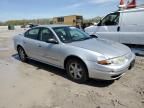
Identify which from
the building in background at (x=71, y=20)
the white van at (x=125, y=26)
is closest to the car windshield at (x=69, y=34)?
the white van at (x=125, y=26)

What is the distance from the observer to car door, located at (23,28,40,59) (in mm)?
6254

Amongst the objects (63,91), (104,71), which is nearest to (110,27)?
(104,71)

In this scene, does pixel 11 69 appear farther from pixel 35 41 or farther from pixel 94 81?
pixel 94 81

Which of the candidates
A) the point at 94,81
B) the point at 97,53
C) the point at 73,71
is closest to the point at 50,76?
the point at 73,71

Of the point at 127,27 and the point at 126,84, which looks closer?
the point at 126,84

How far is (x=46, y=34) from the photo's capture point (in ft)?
19.5

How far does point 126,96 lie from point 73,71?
1.55 metres

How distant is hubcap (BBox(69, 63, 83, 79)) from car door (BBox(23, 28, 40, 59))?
5.27ft

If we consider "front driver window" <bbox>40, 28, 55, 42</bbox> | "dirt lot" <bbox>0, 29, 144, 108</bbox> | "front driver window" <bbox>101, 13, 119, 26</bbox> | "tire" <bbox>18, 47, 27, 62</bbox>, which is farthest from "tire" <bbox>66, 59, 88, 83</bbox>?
"front driver window" <bbox>101, 13, 119, 26</bbox>

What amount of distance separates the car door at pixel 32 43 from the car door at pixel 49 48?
0.25 m

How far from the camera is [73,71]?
16.5ft

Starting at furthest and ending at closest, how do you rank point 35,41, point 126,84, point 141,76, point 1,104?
1. point 35,41
2. point 141,76
3. point 126,84
4. point 1,104

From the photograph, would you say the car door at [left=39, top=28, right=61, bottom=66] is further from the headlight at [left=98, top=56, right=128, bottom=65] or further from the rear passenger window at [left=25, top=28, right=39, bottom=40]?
the headlight at [left=98, top=56, right=128, bottom=65]

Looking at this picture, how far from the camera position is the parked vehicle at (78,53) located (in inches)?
174
